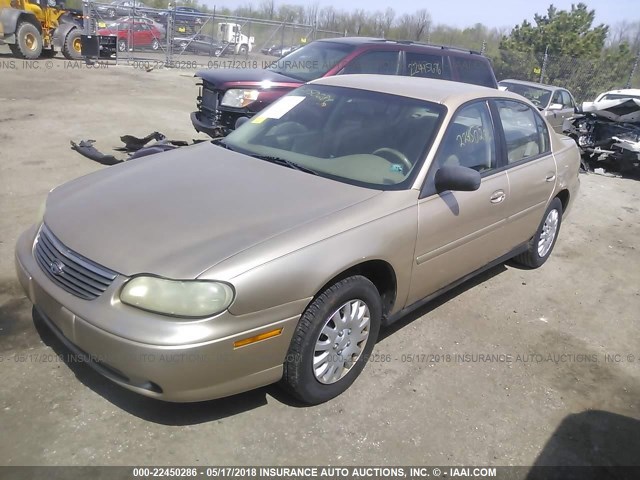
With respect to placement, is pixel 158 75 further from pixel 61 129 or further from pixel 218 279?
pixel 218 279

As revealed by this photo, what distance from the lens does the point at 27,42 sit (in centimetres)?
1670

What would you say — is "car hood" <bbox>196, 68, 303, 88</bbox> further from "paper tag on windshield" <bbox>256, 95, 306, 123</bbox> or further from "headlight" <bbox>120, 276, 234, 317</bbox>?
"headlight" <bbox>120, 276, 234, 317</bbox>

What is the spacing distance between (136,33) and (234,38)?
3934mm

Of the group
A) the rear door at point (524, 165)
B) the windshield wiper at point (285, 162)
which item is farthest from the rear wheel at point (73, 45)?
the rear door at point (524, 165)

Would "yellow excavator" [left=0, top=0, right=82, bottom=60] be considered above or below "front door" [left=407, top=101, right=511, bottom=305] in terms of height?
above

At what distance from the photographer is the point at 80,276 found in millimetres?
2600

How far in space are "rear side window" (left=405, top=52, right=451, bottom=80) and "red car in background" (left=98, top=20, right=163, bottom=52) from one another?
1553 centimetres

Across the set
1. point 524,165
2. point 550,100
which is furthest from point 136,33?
point 524,165

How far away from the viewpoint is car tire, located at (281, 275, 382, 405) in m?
2.72

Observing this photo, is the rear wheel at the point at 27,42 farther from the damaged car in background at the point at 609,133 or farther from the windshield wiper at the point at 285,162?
the windshield wiper at the point at 285,162

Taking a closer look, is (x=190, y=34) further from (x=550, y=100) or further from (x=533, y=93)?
(x=550, y=100)

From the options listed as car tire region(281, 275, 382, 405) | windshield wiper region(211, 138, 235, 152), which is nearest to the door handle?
car tire region(281, 275, 382, 405)

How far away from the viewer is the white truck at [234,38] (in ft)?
74.5

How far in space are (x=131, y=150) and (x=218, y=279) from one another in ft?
18.7
